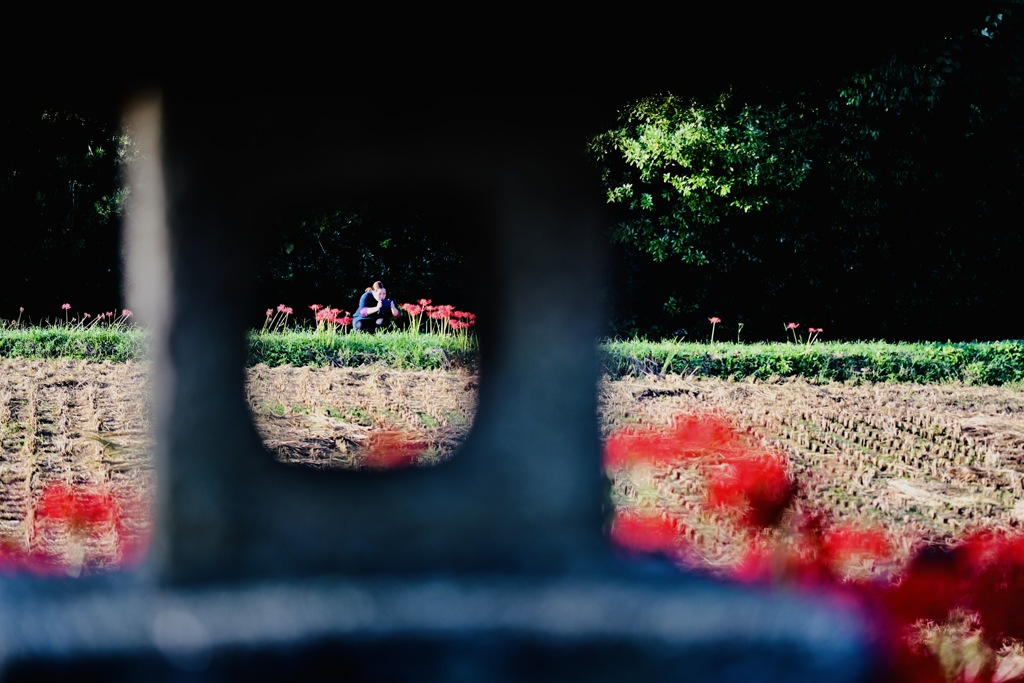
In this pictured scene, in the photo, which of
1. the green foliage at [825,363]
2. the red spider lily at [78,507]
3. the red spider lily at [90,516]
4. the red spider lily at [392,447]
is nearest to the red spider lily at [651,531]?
the red spider lily at [392,447]

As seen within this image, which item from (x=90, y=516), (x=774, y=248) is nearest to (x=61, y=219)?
(x=774, y=248)

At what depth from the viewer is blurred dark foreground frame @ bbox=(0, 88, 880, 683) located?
76.4 inches

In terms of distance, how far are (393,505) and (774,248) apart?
50.6 feet

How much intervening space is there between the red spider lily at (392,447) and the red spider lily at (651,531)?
164cm

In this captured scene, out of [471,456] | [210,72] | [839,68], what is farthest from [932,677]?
[210,72]

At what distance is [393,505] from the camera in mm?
2059

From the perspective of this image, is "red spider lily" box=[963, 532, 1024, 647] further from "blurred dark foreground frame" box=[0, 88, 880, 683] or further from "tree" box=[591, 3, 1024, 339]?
"tree" box=[591, 3, 1024, 339]

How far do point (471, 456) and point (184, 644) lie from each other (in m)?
0.72

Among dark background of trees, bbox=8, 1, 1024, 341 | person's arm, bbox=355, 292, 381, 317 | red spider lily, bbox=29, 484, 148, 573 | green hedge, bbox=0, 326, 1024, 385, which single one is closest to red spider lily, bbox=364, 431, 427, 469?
red spider lily, bbox=29, 484, 148, 573

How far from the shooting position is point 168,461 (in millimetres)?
2012

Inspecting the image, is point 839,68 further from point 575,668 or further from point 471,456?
point 575,668

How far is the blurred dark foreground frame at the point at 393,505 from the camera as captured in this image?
76.4 inches

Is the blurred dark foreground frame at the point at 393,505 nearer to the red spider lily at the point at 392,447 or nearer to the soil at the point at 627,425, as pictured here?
the soil at the point at 627,425

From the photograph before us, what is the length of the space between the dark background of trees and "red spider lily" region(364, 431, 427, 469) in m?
7.33
